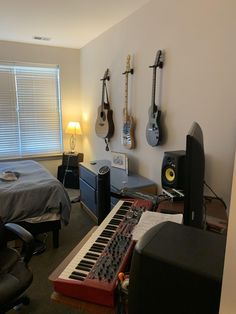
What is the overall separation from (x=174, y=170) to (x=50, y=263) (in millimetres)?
1475

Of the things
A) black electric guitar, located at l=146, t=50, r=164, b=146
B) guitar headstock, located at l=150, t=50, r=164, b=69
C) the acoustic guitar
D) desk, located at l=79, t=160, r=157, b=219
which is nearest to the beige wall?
desk, located at l=79, t=160, r=157, b=219

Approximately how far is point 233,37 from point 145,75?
1.07 m

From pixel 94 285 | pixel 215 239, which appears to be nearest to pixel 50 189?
pixel 94 285

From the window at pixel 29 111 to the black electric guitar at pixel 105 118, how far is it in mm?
1229

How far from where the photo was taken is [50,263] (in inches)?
90.3

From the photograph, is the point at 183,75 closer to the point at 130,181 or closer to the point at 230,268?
the point at 130,181

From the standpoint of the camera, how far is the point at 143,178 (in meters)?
2.70

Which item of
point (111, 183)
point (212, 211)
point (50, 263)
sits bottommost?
point (50, 263)

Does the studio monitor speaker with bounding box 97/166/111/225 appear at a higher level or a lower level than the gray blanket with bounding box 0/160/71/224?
higher

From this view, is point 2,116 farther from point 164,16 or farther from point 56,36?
point 164,16

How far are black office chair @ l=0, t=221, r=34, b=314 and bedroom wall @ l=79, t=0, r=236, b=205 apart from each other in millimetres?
1407

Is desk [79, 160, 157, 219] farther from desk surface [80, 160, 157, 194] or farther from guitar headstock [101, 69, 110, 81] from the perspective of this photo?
guitar headstock [101, 69, 110, 81]

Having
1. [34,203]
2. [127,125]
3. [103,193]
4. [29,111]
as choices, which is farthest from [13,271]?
[29,111]

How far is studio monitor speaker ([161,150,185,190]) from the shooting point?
1.77 m
